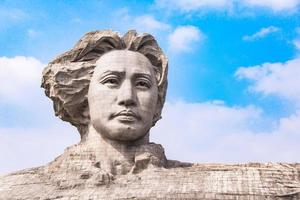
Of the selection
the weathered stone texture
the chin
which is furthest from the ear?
the weathered stone texture

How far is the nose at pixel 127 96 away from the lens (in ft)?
61.3

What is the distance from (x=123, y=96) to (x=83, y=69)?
1.35 m

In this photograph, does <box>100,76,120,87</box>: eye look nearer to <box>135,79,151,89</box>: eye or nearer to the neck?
<box>135,79,151,89</box>: eye

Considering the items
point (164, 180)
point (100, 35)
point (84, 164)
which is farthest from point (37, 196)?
point (100, 35)

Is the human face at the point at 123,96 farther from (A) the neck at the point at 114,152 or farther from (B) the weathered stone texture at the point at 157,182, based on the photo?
(B) the weathered stone texture at the point at 157,182

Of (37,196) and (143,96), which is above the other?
(143,96)

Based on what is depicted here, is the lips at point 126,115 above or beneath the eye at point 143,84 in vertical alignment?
beneath

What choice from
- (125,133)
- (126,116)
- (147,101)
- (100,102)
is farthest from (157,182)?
(100,102)

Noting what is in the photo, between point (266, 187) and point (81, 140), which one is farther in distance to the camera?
point (81, 140)

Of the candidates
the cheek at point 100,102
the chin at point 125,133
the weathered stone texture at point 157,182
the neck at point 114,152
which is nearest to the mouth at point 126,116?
the chin at point 125,133

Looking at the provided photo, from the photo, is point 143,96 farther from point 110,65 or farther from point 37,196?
point 37,196

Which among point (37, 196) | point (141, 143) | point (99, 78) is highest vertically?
point (99, 78)

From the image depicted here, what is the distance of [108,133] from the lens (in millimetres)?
18734

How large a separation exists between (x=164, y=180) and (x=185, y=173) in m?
0.53
